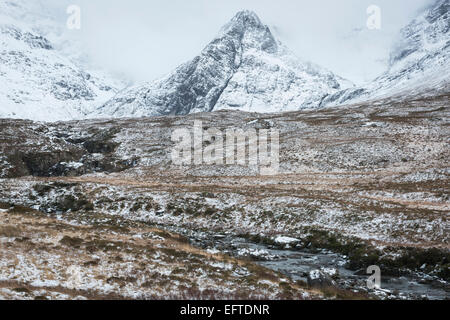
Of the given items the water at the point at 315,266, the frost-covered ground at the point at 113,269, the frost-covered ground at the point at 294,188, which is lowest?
the water at the point at 315,266

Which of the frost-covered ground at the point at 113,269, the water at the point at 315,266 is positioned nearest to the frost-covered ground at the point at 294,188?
the water at the point at 315,266

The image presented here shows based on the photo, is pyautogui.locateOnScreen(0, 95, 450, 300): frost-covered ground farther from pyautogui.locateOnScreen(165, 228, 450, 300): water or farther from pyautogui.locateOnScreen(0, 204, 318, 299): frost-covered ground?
pyautogui.locateOnScreen(0, 204, 318, 299): frost-covered ground

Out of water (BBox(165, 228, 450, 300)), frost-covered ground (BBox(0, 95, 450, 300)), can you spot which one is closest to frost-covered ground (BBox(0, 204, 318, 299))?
water (BBox(165, 228, 450, 300))

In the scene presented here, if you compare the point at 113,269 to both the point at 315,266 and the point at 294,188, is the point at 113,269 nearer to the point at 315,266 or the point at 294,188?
the point at 315,266

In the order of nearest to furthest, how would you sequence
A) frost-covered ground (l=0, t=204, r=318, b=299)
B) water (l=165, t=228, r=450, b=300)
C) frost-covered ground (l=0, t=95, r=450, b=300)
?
frost-covered ground (l=0, t=204, r=318, b=299)
water (l=165, t=228, r=450, b=300)
frost-covered ground (l=0, t=95, r=450, b=300)

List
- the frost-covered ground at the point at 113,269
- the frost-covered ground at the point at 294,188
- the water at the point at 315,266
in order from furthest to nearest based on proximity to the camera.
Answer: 1. the frost-covered ground at the point at 294,188
2. the water at the point at 315,266
3. the frost-covered ground at the point at 113,269

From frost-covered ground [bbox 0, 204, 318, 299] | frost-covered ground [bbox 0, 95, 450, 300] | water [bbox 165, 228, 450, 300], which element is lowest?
water [bbox 165, 228, 450, 300]

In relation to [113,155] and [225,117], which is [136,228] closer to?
[113,155]

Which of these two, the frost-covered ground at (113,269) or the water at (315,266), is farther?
the water at (315,266)

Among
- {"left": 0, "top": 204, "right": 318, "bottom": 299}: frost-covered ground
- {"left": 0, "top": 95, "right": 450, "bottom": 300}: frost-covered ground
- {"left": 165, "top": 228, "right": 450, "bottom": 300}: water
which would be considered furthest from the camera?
{"left": 0, "top": 95, "right": 450, "bottom": 300}: frost-covered ground

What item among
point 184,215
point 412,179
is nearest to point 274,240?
point 184,215

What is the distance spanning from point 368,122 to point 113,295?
8510cm

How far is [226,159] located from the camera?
6875 cm

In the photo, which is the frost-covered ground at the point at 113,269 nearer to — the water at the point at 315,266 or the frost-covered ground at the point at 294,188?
the water at the point at 315,266
